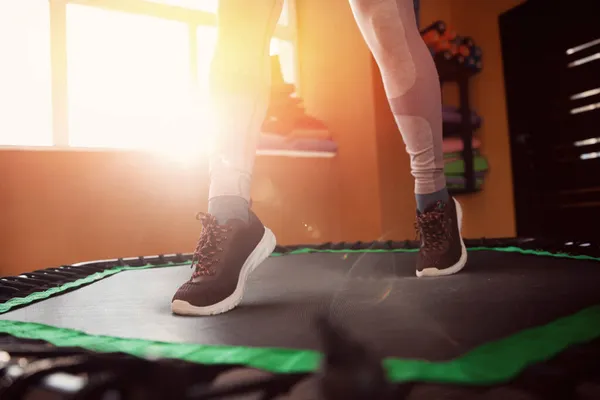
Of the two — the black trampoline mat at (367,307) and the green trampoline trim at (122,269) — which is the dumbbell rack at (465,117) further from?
the black trampoline mat at (367,307)

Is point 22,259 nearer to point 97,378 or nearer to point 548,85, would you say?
point 97,378

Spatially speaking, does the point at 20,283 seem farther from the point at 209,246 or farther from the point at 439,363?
the point at 439,363

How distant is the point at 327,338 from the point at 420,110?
2.83 ft

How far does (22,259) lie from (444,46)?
7.61 feet

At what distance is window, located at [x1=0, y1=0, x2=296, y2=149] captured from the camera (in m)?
2.14

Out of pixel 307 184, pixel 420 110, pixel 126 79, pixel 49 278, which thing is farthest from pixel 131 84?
pixel 420 110

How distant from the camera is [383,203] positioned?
8.39 ft

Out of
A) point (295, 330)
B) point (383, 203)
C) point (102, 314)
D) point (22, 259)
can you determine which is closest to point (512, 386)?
point (295, 330)

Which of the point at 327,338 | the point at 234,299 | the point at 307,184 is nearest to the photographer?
the point at 327,338

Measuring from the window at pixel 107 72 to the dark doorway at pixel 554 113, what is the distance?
5.92 feet

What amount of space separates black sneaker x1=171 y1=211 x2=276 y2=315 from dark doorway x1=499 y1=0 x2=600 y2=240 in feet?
7.06

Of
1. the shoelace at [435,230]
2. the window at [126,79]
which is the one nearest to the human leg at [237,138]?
the shoelace at [435,230]

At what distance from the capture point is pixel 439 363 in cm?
41

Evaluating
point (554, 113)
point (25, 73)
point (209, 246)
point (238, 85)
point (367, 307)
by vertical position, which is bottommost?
A: point (367, 307)
